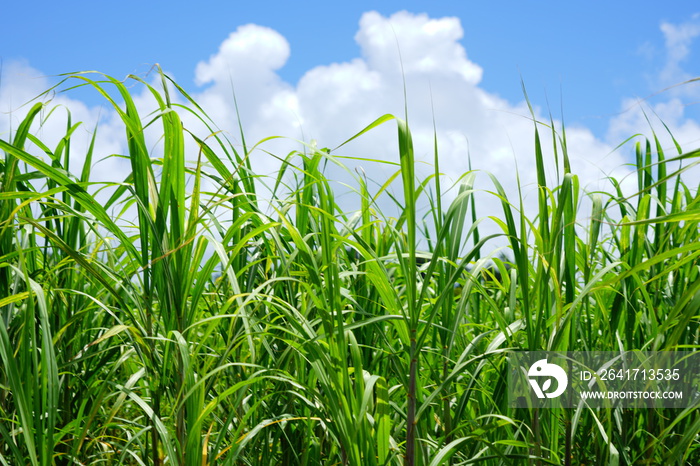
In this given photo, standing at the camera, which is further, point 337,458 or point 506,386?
point 337,458

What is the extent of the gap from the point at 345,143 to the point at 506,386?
0.55 m

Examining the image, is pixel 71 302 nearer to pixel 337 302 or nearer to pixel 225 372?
pixel 225 372

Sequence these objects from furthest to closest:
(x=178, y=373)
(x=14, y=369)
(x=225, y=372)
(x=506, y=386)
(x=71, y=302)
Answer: (x=71, y=302), (x=225, y=372), (x=506, y=386), (x=178, y=373), (x=14, y=369)

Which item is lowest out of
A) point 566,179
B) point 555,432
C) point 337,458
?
point 337,458

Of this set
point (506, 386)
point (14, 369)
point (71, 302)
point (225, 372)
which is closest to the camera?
point (14, 369)

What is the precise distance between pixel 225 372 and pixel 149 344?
0.29 m

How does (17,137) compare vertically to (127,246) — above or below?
above

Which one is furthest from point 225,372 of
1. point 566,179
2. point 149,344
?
point 566,179

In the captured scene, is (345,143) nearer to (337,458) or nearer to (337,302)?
(337,302)

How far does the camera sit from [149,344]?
1.01 metres

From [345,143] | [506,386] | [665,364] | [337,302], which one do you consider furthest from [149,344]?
[665,364]

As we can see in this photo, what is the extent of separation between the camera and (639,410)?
1.29m

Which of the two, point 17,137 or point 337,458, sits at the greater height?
point 17,137

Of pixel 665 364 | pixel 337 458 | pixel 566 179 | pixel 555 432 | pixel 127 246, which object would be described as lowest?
pixel 337 458
